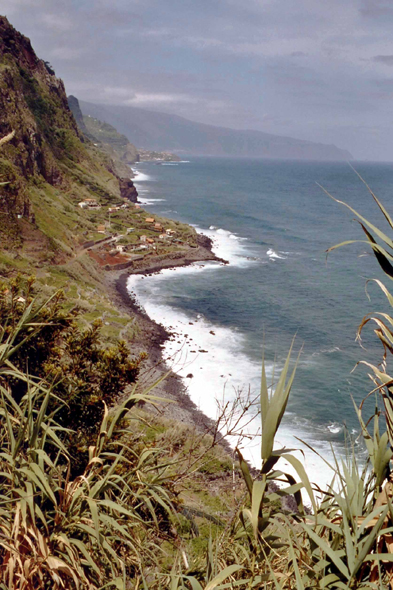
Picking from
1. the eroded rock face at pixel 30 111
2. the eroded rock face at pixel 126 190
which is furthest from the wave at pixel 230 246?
the eroded rock face at pixel 126 190

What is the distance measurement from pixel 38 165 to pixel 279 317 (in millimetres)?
49022

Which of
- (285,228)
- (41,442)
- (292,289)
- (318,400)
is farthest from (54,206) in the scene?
(41,442)

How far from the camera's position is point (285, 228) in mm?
87312

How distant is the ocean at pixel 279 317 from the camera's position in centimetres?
2712

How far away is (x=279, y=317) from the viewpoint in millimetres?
42562

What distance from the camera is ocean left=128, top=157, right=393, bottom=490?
2712 cm

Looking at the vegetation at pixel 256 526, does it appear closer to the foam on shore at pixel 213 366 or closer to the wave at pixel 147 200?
the foam on shore at pixel 213 366

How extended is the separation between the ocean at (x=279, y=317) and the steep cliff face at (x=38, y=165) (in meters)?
11.7

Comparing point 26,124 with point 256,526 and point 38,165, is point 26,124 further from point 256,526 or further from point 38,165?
point 256,526

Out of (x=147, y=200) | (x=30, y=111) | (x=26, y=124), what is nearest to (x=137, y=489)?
(x=26, y=124)

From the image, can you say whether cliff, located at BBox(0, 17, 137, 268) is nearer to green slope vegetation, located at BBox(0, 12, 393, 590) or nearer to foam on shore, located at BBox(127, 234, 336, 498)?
foam on shore, located at BBox(127, 234, 336, 498)

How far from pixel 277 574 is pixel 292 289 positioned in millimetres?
48924

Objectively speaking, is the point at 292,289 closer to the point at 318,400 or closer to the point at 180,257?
the point at 180,257

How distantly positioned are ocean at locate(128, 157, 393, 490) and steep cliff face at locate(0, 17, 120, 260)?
459 inches
